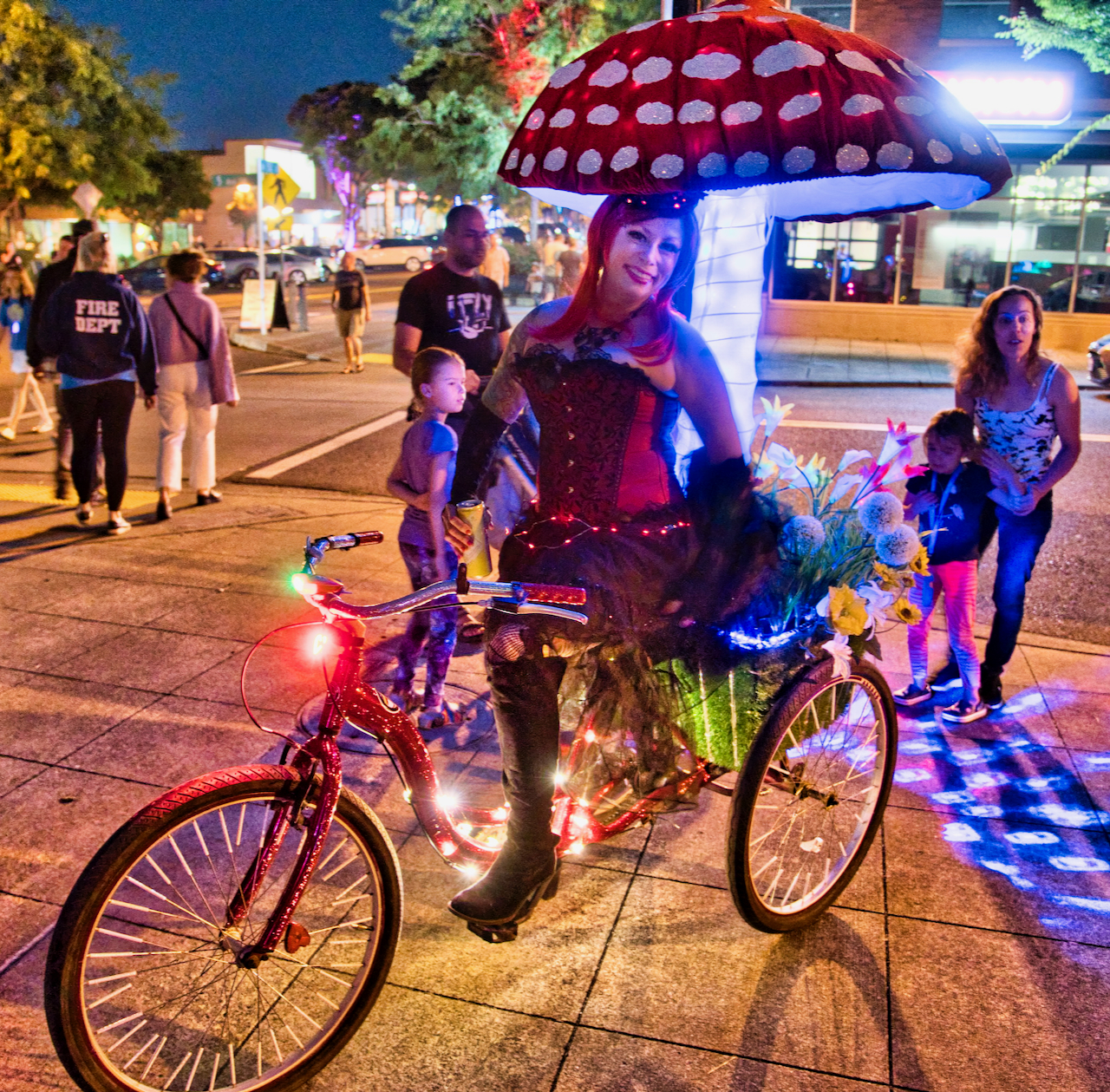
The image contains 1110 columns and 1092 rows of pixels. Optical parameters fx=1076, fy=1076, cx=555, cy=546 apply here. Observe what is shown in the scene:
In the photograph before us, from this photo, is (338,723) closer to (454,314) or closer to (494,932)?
(494,932)

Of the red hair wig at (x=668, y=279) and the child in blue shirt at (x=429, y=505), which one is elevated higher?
the red hair wig at (x=668, y=279)

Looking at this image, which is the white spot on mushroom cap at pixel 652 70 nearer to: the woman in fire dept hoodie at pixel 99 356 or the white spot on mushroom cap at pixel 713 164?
the white spot on mushroom cap at pixel 713 164

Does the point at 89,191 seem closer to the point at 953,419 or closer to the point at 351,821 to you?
the point at 953,419

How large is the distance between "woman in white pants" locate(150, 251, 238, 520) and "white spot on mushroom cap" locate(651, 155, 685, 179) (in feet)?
18.5

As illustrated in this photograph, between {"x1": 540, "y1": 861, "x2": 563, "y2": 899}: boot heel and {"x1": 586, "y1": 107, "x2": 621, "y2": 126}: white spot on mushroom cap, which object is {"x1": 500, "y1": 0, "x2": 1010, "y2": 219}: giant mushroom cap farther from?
{"x1": 540, "y1": 861, "x2": 563, "y2": 899}: boot heel

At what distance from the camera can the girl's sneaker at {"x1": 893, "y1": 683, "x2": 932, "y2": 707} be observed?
193 inches

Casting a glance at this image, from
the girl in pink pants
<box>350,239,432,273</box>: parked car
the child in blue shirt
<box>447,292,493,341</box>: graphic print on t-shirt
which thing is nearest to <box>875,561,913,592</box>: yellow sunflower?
the girl in pink pants

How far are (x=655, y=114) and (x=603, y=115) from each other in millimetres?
157

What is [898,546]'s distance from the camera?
3.14 metres

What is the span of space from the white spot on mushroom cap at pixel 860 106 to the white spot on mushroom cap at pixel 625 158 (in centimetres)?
50

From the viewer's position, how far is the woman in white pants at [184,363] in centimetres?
756

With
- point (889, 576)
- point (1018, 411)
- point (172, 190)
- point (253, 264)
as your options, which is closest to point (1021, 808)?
point (889, 576)

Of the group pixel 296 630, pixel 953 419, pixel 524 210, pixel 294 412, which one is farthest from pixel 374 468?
pixel 524 210

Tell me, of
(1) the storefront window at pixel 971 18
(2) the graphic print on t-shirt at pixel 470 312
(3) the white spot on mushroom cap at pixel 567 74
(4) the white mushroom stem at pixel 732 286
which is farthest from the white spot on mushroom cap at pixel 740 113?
(1) the storefront window at pixel 971 18
